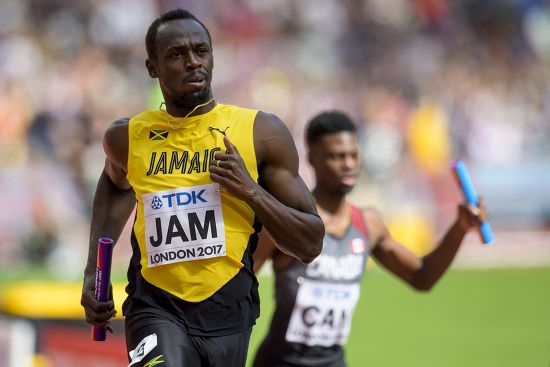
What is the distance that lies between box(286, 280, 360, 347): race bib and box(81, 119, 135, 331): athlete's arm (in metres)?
1.27

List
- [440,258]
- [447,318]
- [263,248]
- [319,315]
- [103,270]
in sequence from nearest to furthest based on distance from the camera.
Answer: [103,270] → [263,248] → [319,315] → [440,258] → [447,318]

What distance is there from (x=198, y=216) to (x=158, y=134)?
0.44 metres

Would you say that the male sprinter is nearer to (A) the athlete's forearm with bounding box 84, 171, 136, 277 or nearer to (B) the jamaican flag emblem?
(A) the athlete's forearm with bounding box 84, 171, 136, 277

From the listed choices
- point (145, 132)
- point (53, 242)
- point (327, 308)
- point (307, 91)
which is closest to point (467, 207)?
point (327, 308)

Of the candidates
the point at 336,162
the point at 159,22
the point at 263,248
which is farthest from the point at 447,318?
the point at 159,22

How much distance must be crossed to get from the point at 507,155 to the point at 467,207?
1514 centimetres

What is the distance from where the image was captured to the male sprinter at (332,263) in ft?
19.6

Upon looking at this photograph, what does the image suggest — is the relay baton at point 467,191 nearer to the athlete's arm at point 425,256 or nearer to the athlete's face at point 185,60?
the athlete's arm at point 425,256

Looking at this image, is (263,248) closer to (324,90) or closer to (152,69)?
(152,69)

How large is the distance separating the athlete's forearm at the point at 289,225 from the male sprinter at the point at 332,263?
3.99ft

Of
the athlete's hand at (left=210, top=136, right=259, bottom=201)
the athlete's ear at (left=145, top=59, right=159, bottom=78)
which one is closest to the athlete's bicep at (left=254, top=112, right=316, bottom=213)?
the athlete's hand at (left=210, top=136, right=259, bottom=201)

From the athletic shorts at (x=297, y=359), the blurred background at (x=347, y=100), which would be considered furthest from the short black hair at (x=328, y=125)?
the blurred background at (x=347, y=100)

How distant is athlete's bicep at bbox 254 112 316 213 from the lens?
463cm

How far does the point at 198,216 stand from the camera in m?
4.60
